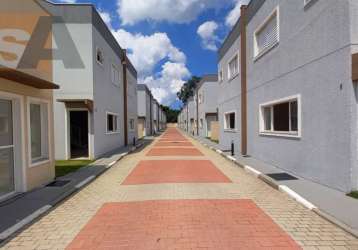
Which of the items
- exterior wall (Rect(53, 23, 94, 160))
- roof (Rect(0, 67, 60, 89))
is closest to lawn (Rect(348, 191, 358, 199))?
roof (Rect(0, 67, 60, 89))

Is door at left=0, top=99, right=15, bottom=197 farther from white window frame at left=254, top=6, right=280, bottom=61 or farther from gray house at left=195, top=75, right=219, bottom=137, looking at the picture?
gray house at left=195, top=75, right=219, bottom=137

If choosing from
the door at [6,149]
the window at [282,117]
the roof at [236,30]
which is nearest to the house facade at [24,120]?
the door at [6,149]

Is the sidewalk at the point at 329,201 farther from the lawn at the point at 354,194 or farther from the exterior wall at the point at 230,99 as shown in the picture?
the exterior wall at the point at 230,99

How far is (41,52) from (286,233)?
871 centimetres

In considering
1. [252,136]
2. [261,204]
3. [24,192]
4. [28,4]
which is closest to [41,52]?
[28,4]

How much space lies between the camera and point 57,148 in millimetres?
15484

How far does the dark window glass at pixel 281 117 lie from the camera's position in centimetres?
1080

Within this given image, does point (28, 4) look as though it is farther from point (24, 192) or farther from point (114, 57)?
point (114, 57)

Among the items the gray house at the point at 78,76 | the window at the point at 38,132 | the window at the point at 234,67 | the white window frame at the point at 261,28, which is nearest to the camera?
the window at the point at 38,132

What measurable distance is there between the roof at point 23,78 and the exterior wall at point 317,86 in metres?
7.24

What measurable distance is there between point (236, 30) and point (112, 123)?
9.90m

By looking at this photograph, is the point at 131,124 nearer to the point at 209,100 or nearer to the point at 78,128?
the point at 78,128

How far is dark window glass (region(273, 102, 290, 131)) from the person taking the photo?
10797mm

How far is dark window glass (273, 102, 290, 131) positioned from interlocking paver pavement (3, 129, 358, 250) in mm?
2251
